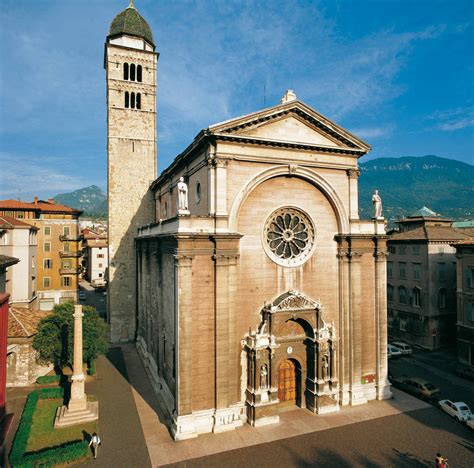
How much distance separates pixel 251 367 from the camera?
20.9 m

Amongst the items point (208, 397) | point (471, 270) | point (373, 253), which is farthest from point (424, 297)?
point (208, 397)

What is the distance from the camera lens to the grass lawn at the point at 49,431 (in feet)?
61.3

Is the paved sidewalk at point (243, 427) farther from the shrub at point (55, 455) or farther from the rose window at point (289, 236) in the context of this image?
the rose window at point (289, 236)

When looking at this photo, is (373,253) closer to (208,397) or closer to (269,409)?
(269,409)

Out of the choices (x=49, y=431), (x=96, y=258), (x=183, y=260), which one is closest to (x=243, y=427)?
(x=183, y=260)

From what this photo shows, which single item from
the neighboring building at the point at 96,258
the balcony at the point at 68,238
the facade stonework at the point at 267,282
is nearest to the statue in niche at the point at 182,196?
the facade stonework at the point at 267,282

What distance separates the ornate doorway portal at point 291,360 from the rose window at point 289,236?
249 centimetres

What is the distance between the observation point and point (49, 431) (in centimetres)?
1989

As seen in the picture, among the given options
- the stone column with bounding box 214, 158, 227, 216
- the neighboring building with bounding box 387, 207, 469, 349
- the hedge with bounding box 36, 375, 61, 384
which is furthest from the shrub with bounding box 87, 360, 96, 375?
the neighboring building with bounding box 387, 207, 469, 349

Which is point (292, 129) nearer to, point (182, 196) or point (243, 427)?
point (182, 196)

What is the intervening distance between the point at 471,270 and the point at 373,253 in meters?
13.4

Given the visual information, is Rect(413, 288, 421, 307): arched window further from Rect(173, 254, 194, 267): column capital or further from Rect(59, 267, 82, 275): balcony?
Rect(59, 267, 82, 275): balcony

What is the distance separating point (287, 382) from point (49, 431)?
47.2 ft

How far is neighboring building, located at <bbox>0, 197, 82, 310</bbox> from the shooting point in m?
50.3
